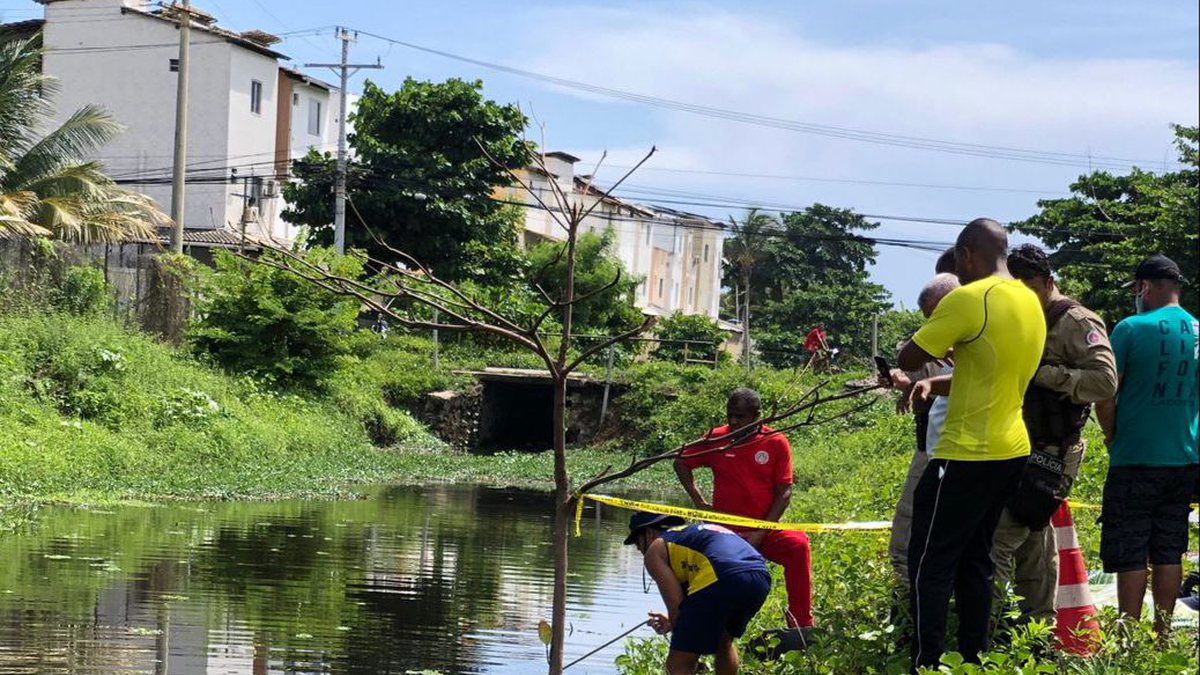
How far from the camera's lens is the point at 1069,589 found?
24.9 ft

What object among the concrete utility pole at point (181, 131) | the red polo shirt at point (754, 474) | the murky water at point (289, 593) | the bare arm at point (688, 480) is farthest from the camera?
the concrete utility pole at point (181, 131)

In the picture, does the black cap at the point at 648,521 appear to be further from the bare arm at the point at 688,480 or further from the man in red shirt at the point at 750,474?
the man in red shirt at the point at 750,474

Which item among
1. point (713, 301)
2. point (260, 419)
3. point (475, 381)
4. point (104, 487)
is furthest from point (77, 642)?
point (713, 301)

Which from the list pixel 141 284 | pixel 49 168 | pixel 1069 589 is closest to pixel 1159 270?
pixel 1069 589

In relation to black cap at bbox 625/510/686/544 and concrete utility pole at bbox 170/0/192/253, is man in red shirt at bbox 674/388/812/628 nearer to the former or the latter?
black cap at bbox 625/510/686/544

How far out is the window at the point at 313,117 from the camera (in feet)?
187

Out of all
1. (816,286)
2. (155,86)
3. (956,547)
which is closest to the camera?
(956,547)

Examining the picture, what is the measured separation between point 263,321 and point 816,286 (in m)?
48.7

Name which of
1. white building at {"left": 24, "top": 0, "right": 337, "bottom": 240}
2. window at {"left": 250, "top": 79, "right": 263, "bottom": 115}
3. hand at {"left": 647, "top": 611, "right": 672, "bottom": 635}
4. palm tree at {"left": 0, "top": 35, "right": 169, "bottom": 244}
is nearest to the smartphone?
hand at {"left": 647, "top": 611, "right": 672, "bottom": 635}

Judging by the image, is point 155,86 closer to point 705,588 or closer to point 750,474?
point 750,474

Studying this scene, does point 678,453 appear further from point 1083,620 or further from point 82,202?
point 82,202

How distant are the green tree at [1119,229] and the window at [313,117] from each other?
81.6 feet

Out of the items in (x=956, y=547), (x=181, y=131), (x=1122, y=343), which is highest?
(x=181, y=131)

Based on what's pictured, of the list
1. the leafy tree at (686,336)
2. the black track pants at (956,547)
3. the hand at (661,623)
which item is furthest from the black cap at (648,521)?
the leafy tree at (686,336)
